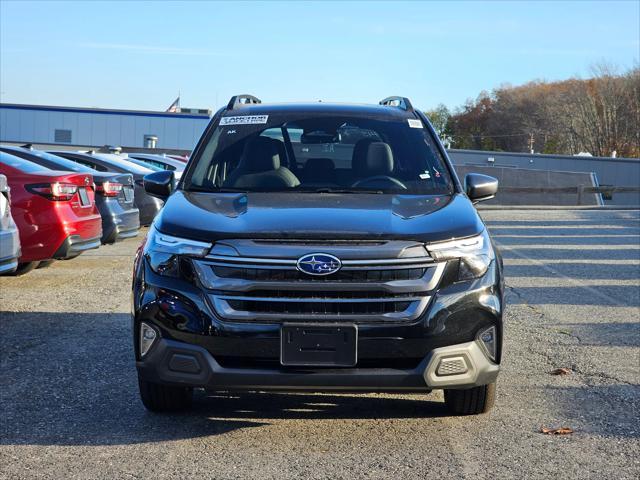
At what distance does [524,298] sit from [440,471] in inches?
247

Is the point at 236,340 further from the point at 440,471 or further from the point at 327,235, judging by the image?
the point at 440,471

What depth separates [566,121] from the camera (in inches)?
3991

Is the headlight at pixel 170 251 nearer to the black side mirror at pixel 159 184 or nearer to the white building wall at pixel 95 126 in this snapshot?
the black side mirror at pixel 159 184

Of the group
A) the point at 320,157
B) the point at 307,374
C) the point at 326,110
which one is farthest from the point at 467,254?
the point at 326,110

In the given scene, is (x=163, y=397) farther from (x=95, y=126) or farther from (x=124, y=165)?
Answer: (x=95, y=126)

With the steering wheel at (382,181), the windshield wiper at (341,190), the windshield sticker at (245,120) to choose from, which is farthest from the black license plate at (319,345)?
the windshield sticker at (245,120)

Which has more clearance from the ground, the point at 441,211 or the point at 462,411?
the point at 441,211

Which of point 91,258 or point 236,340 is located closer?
point 236,340

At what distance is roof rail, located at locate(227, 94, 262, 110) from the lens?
671cm

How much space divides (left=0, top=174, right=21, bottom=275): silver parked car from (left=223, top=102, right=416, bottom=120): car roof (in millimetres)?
2404

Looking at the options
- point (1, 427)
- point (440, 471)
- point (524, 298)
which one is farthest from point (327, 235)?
point (524, 298)

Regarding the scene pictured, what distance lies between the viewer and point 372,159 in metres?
6.12

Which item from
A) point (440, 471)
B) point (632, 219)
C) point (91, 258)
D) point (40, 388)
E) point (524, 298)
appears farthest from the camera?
point (632, 219)

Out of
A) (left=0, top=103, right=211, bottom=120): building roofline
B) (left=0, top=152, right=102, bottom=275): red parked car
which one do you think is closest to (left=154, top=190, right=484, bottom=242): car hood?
(left=0, top=152, right=102, bottom=275): red parked car
